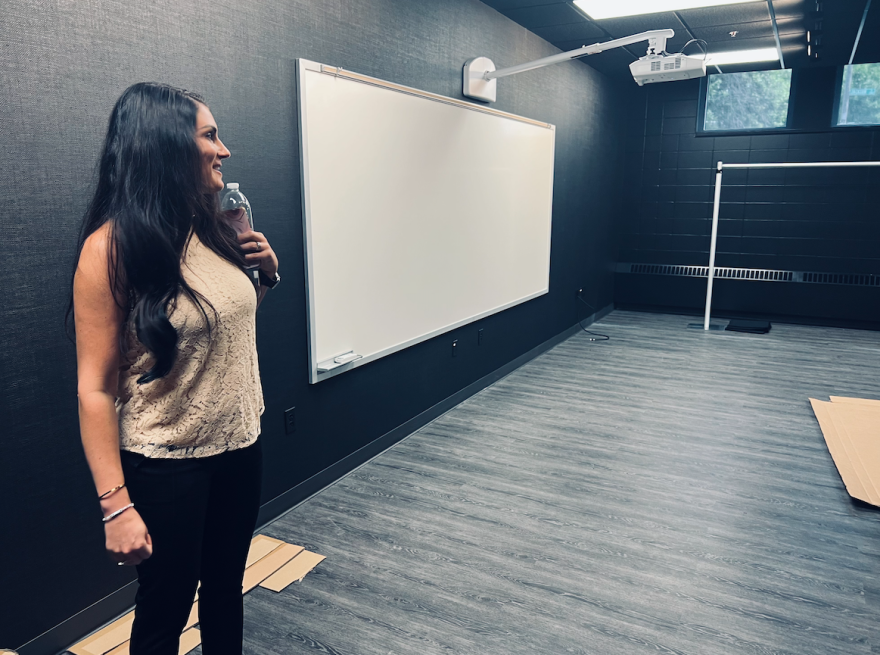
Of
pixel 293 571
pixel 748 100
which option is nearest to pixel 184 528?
pixel 293 571

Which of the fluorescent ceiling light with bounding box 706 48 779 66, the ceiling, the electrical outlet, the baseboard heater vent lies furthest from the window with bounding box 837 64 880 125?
the electrical outlet

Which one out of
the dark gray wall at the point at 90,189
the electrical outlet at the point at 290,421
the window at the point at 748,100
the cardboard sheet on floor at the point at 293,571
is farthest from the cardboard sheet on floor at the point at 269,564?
the window at the point at 748,100

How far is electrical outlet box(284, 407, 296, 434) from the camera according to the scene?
89.0 inches

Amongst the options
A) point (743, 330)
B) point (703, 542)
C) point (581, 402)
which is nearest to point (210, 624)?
point (703, 542)

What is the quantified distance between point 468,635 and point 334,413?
112 cm

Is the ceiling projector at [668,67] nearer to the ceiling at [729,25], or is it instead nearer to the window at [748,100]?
the ceiling at [729,25]

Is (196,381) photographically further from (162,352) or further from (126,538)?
(126,538)

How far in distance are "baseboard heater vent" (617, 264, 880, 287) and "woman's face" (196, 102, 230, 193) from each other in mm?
5870

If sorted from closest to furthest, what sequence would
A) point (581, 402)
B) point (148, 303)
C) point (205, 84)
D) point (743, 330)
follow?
point (148, 303) < point (205, 84) < point (581, 402) < point (743, 330)

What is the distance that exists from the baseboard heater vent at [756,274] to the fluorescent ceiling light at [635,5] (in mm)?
3112

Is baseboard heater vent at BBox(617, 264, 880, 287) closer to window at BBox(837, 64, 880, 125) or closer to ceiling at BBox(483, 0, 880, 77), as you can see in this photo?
window at BBox(837, 64, 880, 125)

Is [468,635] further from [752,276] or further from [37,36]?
[752,276]

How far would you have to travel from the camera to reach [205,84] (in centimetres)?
181

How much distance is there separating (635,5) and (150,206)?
340 centimetres
